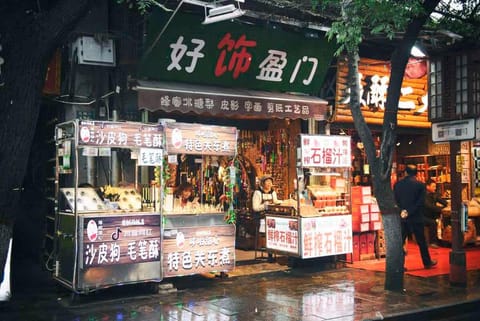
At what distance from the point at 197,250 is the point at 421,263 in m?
5.49

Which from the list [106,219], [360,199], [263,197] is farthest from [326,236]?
[106,219]

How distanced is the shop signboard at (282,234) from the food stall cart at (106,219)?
302cm

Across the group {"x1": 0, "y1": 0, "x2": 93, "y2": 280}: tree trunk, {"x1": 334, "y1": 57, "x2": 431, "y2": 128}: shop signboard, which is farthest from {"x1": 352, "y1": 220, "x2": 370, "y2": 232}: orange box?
{"x1": 0, "y1": 0, "x2": 93, "y2": 280}: tree trunk

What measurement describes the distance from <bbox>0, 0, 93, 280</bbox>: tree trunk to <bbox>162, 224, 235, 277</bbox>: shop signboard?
3516mm

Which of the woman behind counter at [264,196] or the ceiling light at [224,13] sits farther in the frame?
the woman behind counter at [264,196]

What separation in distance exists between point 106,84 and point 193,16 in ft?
6.96

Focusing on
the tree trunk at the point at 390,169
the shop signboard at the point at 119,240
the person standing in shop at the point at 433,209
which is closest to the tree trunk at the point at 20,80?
the shop signboard at the point at 119,240

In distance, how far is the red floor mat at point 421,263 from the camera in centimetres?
1080

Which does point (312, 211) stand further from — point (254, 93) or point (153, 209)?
point (153, 209)

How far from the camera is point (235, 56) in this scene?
1068cm

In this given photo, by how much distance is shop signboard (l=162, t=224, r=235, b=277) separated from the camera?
8891 millimetres

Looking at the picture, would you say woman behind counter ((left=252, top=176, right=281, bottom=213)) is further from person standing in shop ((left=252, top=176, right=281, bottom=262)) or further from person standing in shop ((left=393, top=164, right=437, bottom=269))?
person standing in shop ((left=393, top=164, right=437, bottom=269))

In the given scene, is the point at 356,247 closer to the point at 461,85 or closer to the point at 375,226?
the point at 375,226

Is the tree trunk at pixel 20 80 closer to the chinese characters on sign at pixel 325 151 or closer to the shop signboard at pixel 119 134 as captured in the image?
the shop signboard at pixel 119 134
